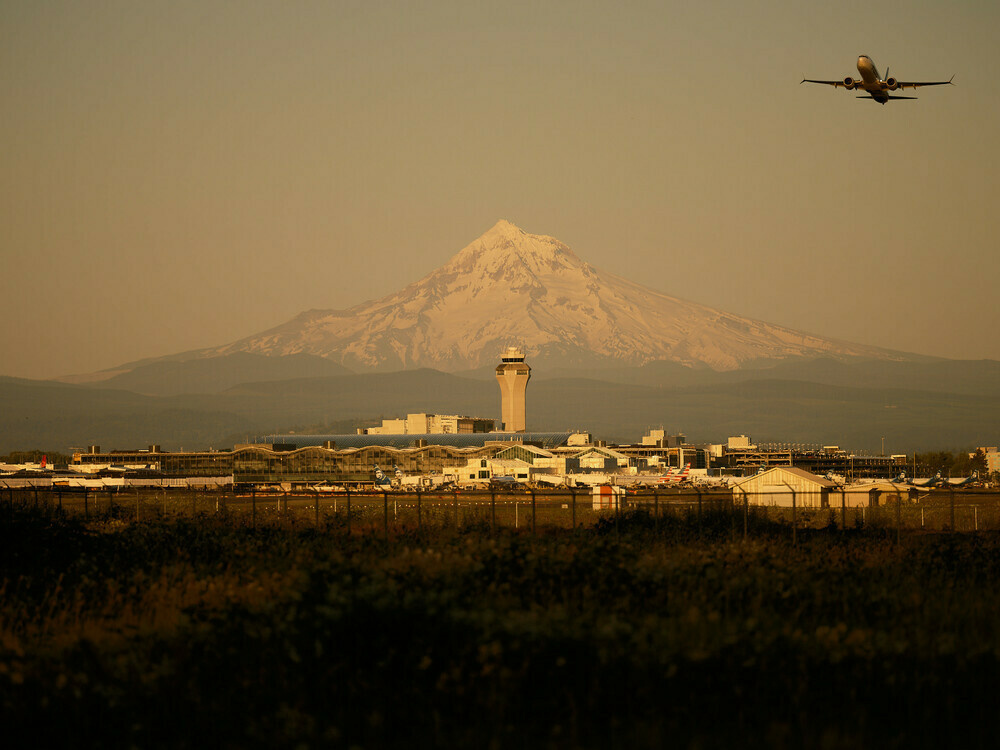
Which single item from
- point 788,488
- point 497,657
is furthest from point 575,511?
point 497,657

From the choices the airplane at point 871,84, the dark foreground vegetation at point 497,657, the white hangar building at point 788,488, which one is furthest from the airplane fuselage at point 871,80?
the dark foreground vegetation at point 497,657

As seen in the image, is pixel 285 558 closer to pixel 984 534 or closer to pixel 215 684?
pixel 215 684

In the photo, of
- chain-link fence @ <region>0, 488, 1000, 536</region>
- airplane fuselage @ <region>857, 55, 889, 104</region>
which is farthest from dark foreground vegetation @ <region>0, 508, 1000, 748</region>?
airplane fuselage @ <region>857, 55, 889, 104</region>

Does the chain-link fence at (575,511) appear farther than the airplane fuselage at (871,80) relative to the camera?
No

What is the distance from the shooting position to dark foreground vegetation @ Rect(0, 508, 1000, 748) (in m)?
15.0

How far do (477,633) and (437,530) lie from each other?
944 inches

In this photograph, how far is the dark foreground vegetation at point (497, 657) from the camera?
49.1 ft

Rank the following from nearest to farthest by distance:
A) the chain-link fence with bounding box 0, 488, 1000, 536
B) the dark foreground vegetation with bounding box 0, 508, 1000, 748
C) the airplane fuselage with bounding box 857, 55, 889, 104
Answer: the dark foreground vegetation with bounding box 0, 508, 1000, 748 → the chain-link fence with bounding box 0, 488, 1000, 536 → the airplane fuselage with bounding box 857, 55, 889, 104

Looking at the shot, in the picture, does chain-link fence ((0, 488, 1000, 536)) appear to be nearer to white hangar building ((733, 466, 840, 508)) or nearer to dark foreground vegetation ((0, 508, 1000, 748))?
white hangar building ((733, 466, 840, 508))

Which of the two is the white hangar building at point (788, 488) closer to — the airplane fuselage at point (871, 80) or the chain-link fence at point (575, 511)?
the chain-link fence at point (575, 511)

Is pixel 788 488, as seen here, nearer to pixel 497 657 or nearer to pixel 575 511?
pixel 575 511

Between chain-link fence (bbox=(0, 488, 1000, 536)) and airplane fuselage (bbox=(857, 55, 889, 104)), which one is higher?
airplane fuselage (bbox=(857, 55, 889, 104))

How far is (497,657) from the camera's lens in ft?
54.4

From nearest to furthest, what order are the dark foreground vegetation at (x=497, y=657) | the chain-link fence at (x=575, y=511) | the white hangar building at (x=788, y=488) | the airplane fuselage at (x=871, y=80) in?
the dark foreground vegetation at (x=497, y=657), the chain-link fence at (x=575, y=511), the airplane fuselage at (x=871, y=80), the white hangar building at (x=788, y=488)
